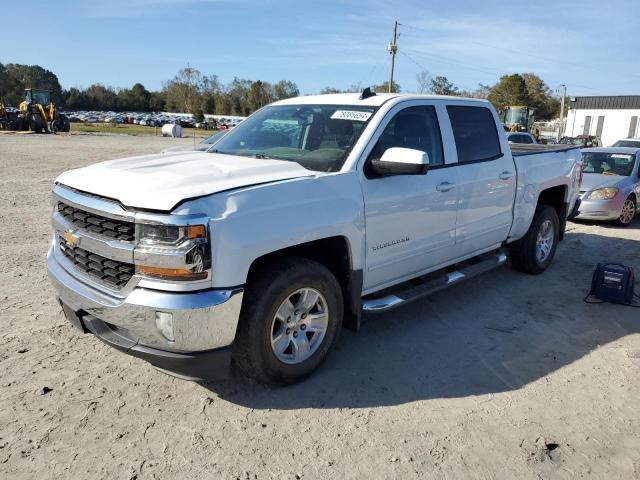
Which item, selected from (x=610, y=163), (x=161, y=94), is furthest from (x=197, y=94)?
(x=610, y=163)

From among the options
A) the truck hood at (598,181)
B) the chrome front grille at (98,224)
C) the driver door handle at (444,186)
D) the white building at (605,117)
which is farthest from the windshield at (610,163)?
the white building at (605,117)

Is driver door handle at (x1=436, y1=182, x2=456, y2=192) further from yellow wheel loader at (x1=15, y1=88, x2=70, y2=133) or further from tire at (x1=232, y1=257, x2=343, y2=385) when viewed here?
yellow wheel loader at (x1=15, y1=88, x2=70, y2=133)

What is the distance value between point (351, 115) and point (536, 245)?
332 cm

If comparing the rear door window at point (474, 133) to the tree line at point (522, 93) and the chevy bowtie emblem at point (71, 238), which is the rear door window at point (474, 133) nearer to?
the chevy bowtie emblem at point (71, 238)

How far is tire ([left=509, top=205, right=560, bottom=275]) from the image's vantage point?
6.04 meters

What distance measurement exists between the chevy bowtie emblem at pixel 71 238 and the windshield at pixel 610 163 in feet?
33.2

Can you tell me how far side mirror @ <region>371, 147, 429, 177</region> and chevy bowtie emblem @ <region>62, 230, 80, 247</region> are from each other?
6.81 feet

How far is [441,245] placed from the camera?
451 cm

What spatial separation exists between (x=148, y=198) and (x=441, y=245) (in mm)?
2645

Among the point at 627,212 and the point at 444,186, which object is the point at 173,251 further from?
the point at 627,212

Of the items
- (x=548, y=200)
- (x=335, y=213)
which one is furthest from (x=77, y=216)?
(x=548, y=200)

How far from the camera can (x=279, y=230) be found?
10.2 feet

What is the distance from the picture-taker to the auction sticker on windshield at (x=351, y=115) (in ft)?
13.1

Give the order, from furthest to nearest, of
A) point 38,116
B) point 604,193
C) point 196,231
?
1. point 38,116
2. point 604,193
3. point 196,231
